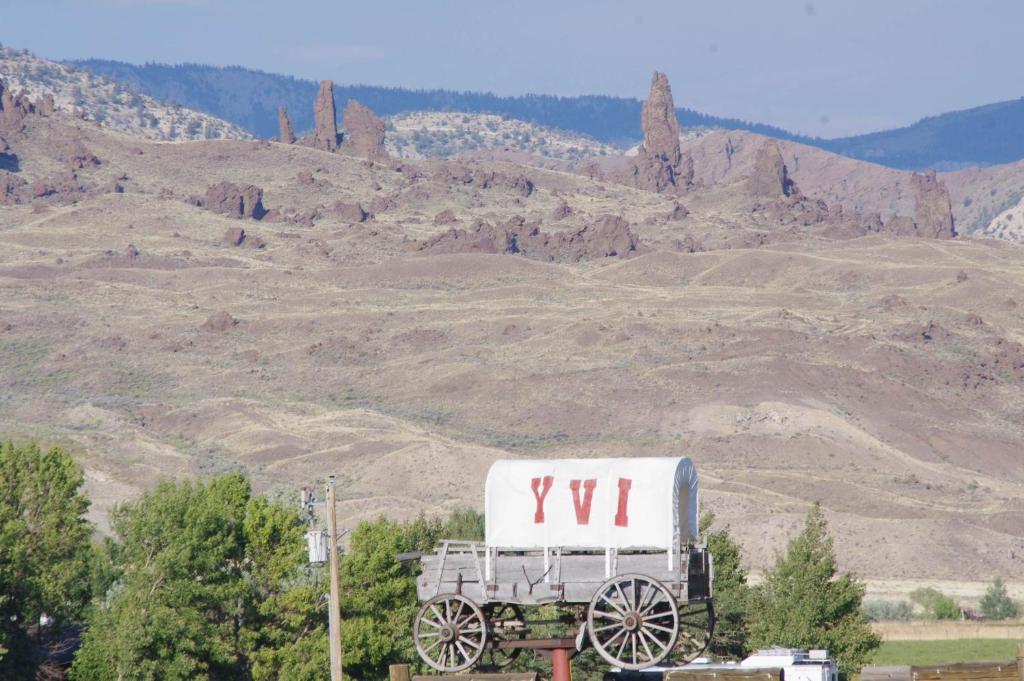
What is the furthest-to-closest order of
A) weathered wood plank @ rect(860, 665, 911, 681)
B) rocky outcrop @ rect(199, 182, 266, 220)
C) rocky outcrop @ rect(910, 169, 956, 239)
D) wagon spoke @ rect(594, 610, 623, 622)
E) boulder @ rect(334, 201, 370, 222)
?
rocky outcrop @ rect(910, 169, 956, 239)
rocky outcrop @ rect(199, 182, 266, 220)
boulder @ rect(334, 201, 370, 222)
wagon spoke @ rect(594, 610, 623, 622)
weathered wood plank @ rect(860, 665, 911, 681)

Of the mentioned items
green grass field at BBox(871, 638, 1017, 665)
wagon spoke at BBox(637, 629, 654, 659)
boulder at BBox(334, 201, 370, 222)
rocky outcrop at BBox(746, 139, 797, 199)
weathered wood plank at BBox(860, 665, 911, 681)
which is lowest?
green grass field at BBox(871, 638, 1017, 665)

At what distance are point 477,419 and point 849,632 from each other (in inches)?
2716

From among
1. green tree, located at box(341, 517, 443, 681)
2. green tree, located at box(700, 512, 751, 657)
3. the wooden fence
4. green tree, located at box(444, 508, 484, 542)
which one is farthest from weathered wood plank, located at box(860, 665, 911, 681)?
green tree, located at box(444, 508, 484, 542)

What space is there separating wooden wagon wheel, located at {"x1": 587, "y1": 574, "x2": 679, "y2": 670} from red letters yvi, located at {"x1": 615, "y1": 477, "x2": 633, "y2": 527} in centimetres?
62

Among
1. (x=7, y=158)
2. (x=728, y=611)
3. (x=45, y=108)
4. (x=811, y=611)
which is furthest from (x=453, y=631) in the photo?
(x=45, y=108)

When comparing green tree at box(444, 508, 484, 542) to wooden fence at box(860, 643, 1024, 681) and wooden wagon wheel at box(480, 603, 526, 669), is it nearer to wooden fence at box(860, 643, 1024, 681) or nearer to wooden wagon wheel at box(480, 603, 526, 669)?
wooden wagon wheel at box(480, 603, 526, 669)

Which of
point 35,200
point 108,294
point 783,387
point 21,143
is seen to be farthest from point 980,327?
point 21,143

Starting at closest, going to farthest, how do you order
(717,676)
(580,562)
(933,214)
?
1. (717,676)
2. (580,562)
3. (933,214)

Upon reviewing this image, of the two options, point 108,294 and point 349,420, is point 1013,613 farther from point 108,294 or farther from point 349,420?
point 108,294

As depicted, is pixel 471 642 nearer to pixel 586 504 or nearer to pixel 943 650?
pixel 586 504

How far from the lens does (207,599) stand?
40.1 metres

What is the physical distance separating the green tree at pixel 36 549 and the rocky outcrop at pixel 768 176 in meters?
148

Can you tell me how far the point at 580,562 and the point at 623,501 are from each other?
0.75m

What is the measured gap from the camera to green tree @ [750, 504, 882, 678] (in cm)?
4456
